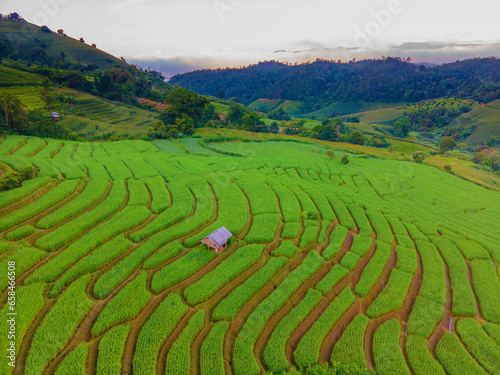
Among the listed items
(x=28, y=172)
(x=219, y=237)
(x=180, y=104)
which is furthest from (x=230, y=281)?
(x=180, y=104)

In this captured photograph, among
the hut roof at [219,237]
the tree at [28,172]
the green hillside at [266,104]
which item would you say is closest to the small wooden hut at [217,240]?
the hut roof at [219,237]

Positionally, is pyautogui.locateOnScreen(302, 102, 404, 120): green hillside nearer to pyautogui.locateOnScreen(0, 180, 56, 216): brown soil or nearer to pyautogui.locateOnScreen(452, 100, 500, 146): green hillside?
pyautogui.locateOnScreen(452, 100, 500, 146): green hillside

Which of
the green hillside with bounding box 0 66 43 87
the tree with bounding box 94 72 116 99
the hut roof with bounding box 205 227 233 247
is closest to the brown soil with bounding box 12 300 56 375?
the hut roof with bounding box 205 227 233 247

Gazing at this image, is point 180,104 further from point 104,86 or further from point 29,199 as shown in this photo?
point 29,199

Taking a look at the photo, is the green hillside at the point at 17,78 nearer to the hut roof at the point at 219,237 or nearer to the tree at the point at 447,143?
the hut roof at the point at 219,237

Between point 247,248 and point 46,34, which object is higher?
point 46,34

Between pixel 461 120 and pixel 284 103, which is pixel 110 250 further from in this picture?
pixel 284 103

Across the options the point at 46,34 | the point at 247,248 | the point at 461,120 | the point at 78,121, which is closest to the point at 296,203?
the point at 247,248
